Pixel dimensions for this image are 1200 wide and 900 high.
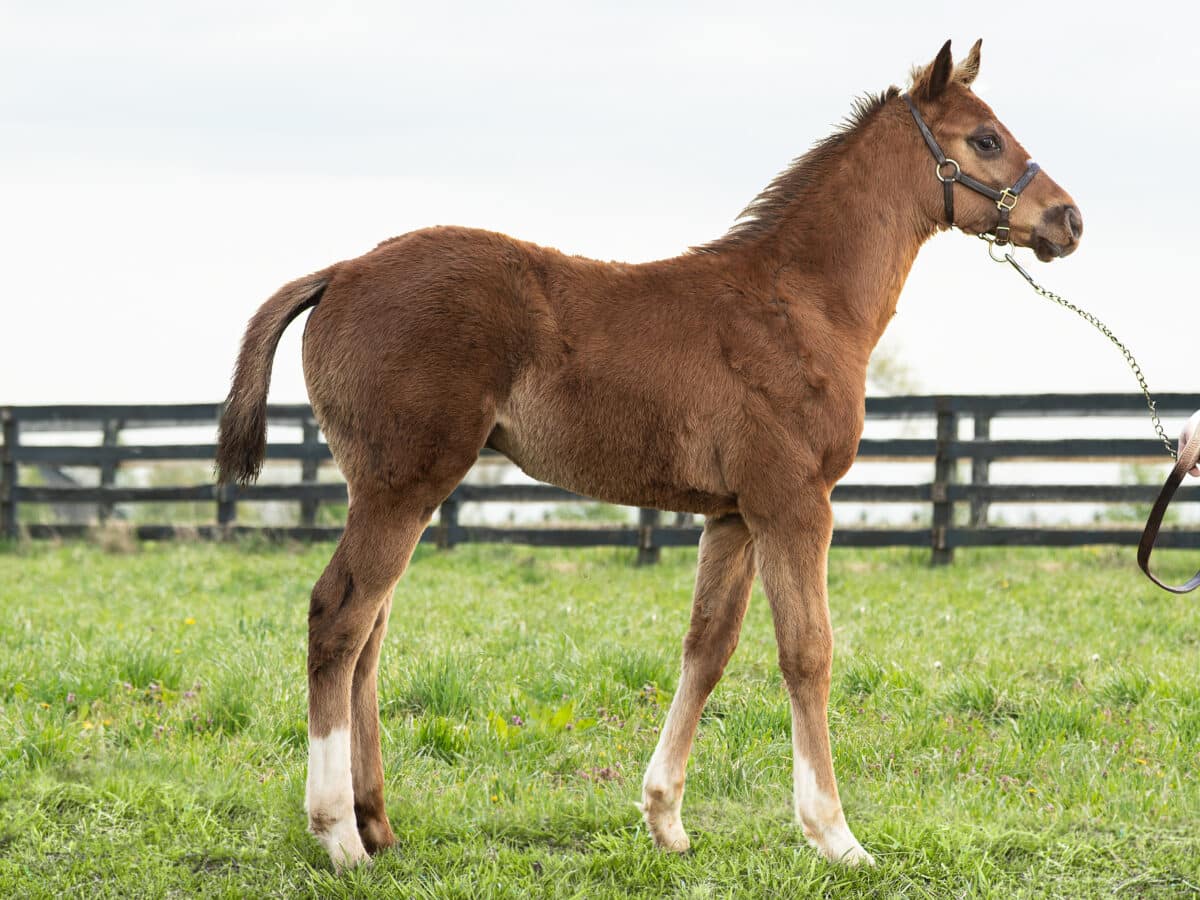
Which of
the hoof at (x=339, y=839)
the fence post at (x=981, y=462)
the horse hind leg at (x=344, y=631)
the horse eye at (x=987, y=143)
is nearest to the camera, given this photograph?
the horse hind leg at (x=344, y=631)

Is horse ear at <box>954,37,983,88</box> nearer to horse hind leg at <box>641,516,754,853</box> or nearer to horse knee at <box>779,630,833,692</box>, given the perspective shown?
horse hind leg at <box>641,516,754,853</box>

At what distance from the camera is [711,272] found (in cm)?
390

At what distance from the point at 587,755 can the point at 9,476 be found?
39.4 ft

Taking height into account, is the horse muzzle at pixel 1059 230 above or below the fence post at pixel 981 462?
above

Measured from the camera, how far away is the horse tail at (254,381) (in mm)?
3844

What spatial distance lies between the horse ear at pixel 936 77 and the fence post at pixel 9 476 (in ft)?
43.5

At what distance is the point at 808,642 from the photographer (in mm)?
3656

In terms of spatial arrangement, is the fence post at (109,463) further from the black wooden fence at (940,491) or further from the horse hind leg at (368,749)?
the horse hind leg at (368,749)

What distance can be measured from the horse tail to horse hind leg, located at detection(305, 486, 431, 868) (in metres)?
0.48

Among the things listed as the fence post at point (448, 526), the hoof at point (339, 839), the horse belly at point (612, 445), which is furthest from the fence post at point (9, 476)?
the horse belly at point (612, 445)

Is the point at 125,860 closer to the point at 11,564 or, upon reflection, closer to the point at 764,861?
the point at 764,861

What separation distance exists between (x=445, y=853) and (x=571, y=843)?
18.1 inches

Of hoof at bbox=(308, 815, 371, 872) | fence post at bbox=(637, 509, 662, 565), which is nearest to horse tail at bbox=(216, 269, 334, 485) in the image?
hoof at bbox=(308, 815, 371, 872)

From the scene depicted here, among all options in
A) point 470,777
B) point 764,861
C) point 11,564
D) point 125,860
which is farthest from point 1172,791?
point 11,564
